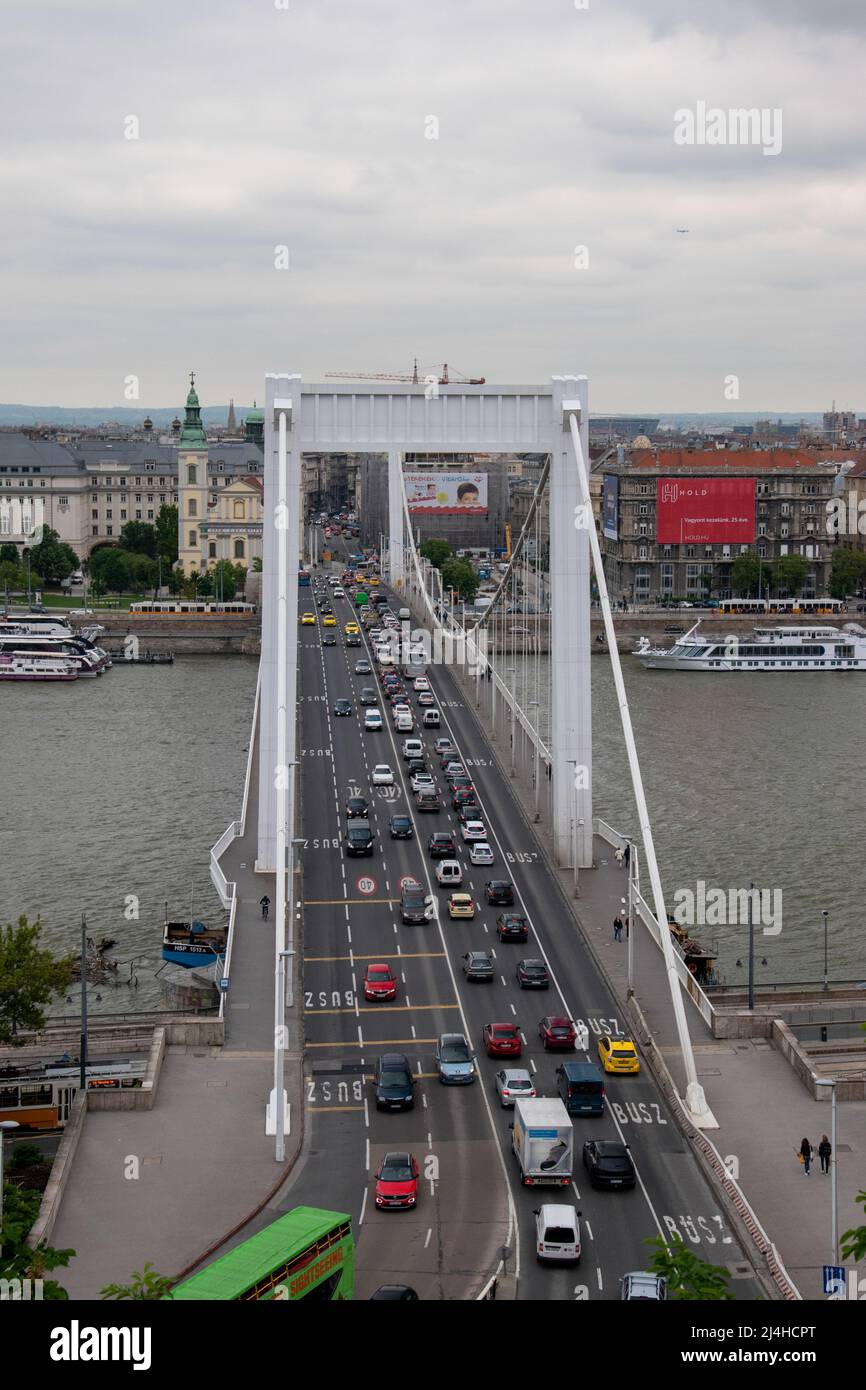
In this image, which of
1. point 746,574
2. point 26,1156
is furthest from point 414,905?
point 746,574

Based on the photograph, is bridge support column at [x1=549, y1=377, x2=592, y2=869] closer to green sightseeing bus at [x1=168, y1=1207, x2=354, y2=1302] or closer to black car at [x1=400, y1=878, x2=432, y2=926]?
black car at [x1=400, y1=878, x2=432, y2=926]

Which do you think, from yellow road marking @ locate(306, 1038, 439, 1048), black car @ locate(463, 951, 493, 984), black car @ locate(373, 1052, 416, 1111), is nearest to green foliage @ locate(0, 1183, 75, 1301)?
black car @ locate(373, 1052, 416, 1111)

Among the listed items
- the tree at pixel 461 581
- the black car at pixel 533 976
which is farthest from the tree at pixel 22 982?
the tree at pixel 461 581

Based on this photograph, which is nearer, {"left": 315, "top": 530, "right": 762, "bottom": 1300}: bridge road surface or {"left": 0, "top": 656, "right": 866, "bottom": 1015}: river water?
{"left": 315, "top": 530, "right": 762, "bottom": 1300}: bridge road surface

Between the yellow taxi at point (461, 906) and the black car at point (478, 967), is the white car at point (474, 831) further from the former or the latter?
the black car at point (478, 967)

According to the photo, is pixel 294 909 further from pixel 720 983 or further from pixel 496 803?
pixel 496 803

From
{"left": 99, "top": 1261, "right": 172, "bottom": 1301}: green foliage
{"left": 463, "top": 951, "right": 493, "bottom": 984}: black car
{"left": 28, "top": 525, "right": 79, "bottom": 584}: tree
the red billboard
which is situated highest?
the red billboard

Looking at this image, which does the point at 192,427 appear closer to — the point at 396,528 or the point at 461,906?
the point at 396,528
